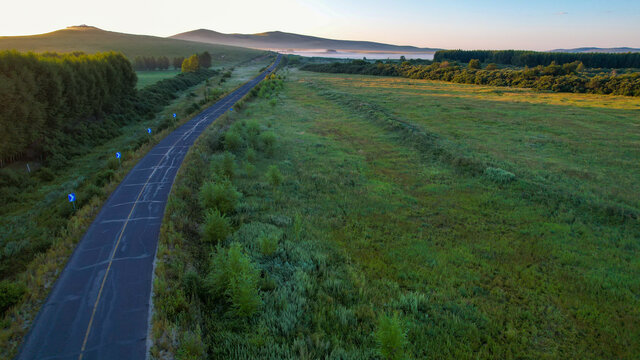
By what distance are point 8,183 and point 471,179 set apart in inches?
1511

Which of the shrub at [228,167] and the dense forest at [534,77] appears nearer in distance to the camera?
the shrub at [228,167]

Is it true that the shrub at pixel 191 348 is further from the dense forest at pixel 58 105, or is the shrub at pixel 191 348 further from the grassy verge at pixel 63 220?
the dense forest at pixel 58 105

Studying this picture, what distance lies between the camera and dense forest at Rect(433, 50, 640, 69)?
130m

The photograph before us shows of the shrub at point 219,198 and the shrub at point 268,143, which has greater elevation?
the shrub at point 268,143

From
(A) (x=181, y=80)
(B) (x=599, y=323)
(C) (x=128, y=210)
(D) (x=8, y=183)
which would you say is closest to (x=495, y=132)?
(B) (x=599, y=323)

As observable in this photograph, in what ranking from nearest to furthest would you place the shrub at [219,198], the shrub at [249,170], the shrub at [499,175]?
the shrub at [219,198]
the shrub at [499,175]
the shrub at [249,170]

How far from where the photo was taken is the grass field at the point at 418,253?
10383 millimetres

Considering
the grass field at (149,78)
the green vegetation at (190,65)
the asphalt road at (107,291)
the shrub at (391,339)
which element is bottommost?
the asphalt road at (107,291)

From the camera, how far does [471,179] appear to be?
25.1m

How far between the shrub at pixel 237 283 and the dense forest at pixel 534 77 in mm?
90742

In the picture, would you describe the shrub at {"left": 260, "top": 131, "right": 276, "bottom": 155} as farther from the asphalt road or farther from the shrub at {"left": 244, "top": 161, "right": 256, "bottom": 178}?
the asphalt road

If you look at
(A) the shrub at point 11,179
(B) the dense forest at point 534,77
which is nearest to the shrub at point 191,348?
(A) the shrub at point 11,179

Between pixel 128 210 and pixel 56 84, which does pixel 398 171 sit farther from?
pixel 56 84

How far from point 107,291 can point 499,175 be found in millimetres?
26219
